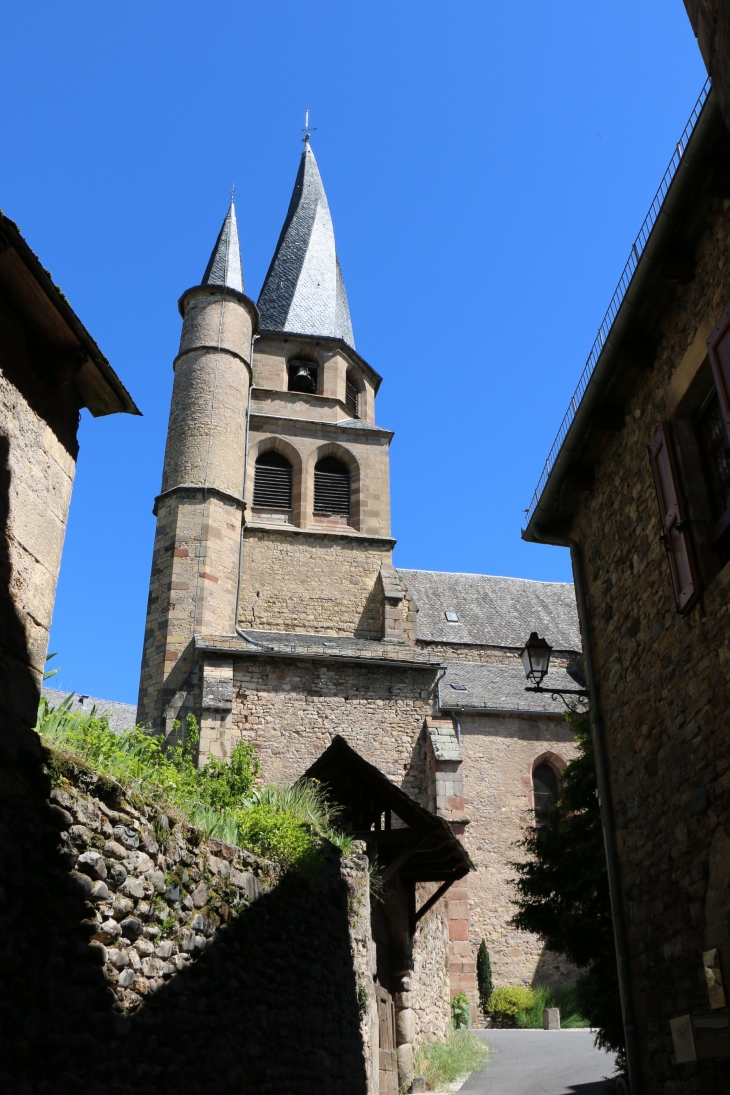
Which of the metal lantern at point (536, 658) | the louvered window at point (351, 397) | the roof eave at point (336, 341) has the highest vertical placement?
the roof eave at point (336, 341)

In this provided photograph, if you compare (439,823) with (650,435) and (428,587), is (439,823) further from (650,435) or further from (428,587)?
(428,587)

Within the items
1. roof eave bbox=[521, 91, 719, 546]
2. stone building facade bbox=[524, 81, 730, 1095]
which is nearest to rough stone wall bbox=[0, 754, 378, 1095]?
stone building facade bbox=[524, 81, 730, 1095]

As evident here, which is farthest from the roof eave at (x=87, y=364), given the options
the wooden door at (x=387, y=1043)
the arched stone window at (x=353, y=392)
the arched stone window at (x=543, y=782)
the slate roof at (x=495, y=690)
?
the arched stone window at (x=353, y=392)

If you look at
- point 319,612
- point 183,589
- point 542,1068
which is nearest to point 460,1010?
point 542,1068

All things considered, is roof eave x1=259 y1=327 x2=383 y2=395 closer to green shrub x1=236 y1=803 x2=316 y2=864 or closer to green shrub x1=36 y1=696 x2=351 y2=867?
green shrub x1=36 y1=696 x2=351 y2=867

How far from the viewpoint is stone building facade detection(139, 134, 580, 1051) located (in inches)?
647

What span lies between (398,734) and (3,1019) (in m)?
13.6

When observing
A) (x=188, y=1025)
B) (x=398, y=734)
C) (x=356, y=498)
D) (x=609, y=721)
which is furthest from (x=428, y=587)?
(x=188, y=1025)

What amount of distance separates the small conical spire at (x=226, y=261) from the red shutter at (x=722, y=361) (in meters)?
18.4

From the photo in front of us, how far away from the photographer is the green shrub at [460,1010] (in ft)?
51.2

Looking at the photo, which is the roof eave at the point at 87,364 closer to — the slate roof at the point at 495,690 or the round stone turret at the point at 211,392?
the round stone turret at the point at 211,392

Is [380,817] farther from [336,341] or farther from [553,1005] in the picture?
[336,341]

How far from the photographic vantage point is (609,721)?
6945mm

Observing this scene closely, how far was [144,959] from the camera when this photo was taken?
15.3 feet
